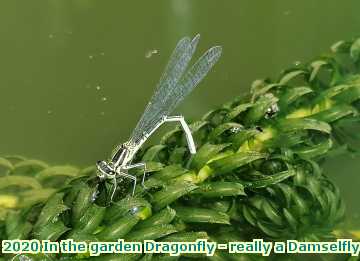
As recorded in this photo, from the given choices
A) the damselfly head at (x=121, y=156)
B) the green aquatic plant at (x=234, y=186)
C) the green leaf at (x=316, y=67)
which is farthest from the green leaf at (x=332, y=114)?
the damselfly head at (x=121, y=156)

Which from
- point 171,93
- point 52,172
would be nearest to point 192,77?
point 171,93

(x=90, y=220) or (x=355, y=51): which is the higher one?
(x=355, y=51)

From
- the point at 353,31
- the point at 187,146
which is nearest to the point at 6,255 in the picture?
the point at 187,146

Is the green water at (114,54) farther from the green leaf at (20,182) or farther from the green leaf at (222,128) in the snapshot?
the green leaf at (222,128)

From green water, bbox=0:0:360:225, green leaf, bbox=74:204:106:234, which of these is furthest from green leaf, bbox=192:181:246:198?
green water, bbox=0:0:360:225

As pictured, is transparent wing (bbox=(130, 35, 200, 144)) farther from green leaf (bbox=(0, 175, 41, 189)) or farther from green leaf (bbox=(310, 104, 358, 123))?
green leaf (bbox=(310, 104, 358, 123))

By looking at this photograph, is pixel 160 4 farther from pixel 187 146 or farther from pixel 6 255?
pixel 6 255

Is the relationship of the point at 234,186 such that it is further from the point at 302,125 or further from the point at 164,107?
the point at 164,107
